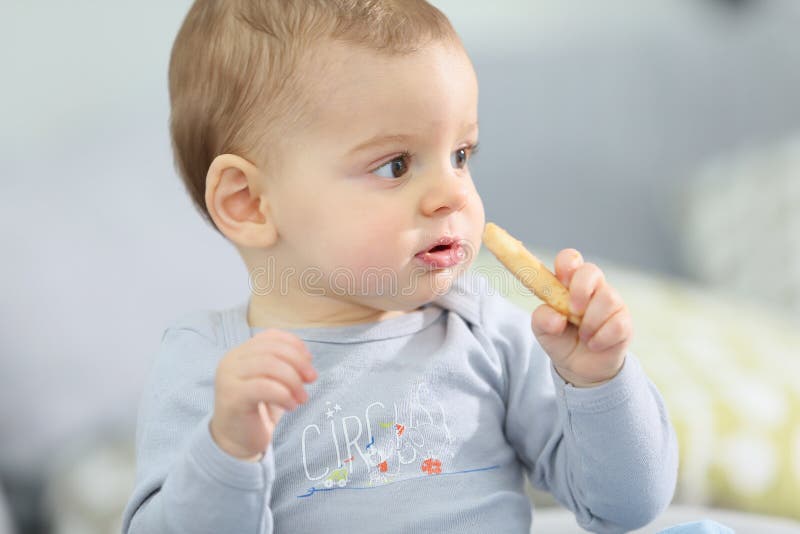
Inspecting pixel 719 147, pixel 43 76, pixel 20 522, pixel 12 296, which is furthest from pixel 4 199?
pixel 719 147

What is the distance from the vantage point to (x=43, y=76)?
1.74 m

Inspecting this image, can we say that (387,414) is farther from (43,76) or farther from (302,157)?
(43,76)

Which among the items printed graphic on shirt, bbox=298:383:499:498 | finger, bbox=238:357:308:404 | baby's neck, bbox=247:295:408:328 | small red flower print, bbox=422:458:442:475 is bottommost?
small red flower print, bbox=422:458:442:475

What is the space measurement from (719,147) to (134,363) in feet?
4.50

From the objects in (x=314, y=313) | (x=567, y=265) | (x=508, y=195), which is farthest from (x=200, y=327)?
→ (x=508, y=195)

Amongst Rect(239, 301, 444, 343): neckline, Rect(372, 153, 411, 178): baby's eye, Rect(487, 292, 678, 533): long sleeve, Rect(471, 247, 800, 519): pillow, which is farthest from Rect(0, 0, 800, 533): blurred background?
Rect(372, 153, 411, 178): baby's eye

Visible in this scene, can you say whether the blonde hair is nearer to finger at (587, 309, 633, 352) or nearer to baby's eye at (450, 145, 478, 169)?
baby's eye at (450, 145, 478, 169)

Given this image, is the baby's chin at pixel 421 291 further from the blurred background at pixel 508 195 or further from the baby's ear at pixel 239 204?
the blurred background at pixel 508 195

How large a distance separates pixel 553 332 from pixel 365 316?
183 mm

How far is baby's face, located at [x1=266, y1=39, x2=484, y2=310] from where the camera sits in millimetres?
779

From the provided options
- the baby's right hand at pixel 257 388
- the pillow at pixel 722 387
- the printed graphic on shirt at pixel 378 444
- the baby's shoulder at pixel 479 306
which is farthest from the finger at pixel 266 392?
the pillow at pixel 722 387

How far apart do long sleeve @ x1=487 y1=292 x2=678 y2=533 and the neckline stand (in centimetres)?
7

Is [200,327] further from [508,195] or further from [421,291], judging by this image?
[508,195]

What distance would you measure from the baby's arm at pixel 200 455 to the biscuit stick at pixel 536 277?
0.19 meters
